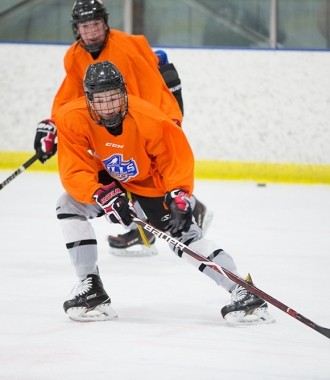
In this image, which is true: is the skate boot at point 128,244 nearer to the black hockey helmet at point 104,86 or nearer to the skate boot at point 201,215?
the skate boot at point 201,215

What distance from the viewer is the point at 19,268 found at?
3.61 m

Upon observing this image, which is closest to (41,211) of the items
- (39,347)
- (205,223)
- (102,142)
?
(205,223)

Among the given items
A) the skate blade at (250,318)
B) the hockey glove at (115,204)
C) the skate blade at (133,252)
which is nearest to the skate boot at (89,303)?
the hockey glove at (115,204)

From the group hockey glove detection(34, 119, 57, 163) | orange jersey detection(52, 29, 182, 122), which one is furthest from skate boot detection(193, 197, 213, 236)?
hockey glove detection(34, 119, 57, 163)

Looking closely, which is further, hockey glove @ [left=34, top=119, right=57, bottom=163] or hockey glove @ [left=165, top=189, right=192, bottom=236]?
hockey glove @ [left=34, top=119, right=57, bottom=163]

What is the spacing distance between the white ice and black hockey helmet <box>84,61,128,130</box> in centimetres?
60

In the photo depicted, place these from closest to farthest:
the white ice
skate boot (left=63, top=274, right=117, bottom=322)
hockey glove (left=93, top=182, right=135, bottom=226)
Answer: the white ice
hockey glove (left=93, top=182, right=135, bottom=226)
skate boot (left=63, top=274, right=117, bottom=322)

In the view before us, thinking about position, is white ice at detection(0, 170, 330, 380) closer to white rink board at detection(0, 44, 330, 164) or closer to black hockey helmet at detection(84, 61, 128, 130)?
black hockey helmet at detection(84, 61, 128, 130)

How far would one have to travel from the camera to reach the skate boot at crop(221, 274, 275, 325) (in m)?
2.78

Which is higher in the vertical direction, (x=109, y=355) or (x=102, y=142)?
(x=102, y=142)

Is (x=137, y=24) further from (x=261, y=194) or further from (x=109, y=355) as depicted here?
(x=109, y=355)

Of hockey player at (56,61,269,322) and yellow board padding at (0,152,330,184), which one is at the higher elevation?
hockey player at (56,61,269,322)

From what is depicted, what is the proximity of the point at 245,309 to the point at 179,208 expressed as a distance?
0.35 m

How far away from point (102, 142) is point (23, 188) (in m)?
2.72
